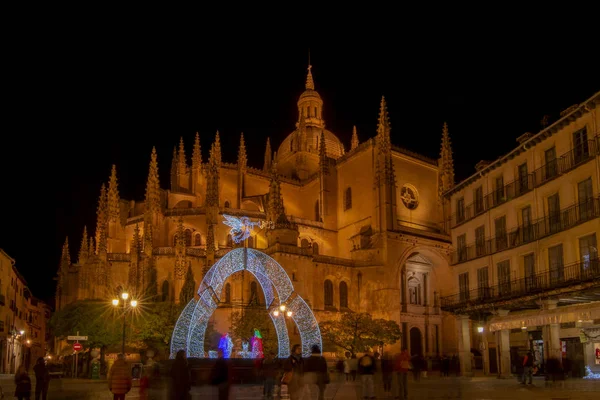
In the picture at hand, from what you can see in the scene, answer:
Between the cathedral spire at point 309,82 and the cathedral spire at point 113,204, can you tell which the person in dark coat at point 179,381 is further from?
the cathedral spire at point 309,82

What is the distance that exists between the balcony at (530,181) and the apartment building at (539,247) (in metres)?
0.05

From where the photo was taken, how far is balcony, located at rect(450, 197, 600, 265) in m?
25.3

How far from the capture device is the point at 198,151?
5934 cm

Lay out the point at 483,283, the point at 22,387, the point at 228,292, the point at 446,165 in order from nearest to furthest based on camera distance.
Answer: the point at 22,387, the point at 483,283, the point at 228,292, the point at 446,165

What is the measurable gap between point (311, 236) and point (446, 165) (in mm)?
14194

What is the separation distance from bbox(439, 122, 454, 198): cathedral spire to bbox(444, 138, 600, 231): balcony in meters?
22.8

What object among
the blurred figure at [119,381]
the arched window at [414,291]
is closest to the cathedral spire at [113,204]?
the arched window at [414,291]

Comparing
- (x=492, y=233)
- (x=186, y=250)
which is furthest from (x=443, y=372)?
(x=186, y=250)

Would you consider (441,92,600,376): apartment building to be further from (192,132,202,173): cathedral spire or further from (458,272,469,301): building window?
(192,132,202,173): cathedral spire

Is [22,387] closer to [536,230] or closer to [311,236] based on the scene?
[536,230]

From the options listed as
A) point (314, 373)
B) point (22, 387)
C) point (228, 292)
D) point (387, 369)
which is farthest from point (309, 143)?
point (314, 373)

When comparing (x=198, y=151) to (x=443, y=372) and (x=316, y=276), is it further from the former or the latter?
(x=443, y=372)

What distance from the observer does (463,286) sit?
113 ft

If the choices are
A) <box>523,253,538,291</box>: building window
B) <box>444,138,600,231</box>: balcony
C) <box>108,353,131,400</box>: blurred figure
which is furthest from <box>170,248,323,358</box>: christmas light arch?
<box>108,353,131,400</box>: blurred figure
